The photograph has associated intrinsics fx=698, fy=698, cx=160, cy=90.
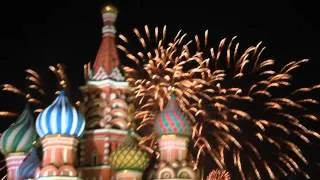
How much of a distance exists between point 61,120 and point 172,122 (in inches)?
181

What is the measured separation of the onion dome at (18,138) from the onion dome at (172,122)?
719 centimetres

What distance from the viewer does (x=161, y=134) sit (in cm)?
2917

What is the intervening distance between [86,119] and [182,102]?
4441 mm

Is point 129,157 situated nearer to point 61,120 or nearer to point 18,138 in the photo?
point 61,120

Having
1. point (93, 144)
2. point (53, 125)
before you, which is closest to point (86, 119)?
point (93, 144)

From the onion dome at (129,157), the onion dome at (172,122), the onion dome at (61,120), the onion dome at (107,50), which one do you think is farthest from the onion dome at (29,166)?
the onion dome at (172,122)

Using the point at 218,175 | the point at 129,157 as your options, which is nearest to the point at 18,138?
the point at 129,157

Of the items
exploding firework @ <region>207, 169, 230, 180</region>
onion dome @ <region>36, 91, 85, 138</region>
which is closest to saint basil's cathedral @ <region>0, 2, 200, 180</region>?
onion dome @ <region>36, 91, 85, 138</region>

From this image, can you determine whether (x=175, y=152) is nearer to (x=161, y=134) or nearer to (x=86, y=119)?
(x=161, y=134)

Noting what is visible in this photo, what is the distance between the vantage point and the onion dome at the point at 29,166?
31188 millimetres

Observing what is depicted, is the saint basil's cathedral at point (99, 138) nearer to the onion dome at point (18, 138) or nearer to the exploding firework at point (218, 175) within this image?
the onion dome at point (18, 138)

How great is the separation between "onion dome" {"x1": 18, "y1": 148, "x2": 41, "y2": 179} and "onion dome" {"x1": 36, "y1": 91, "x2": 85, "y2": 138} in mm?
2815

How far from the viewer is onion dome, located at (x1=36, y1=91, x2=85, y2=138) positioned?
2848 cm

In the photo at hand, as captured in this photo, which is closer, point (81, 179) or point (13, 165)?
point (81, 179)
